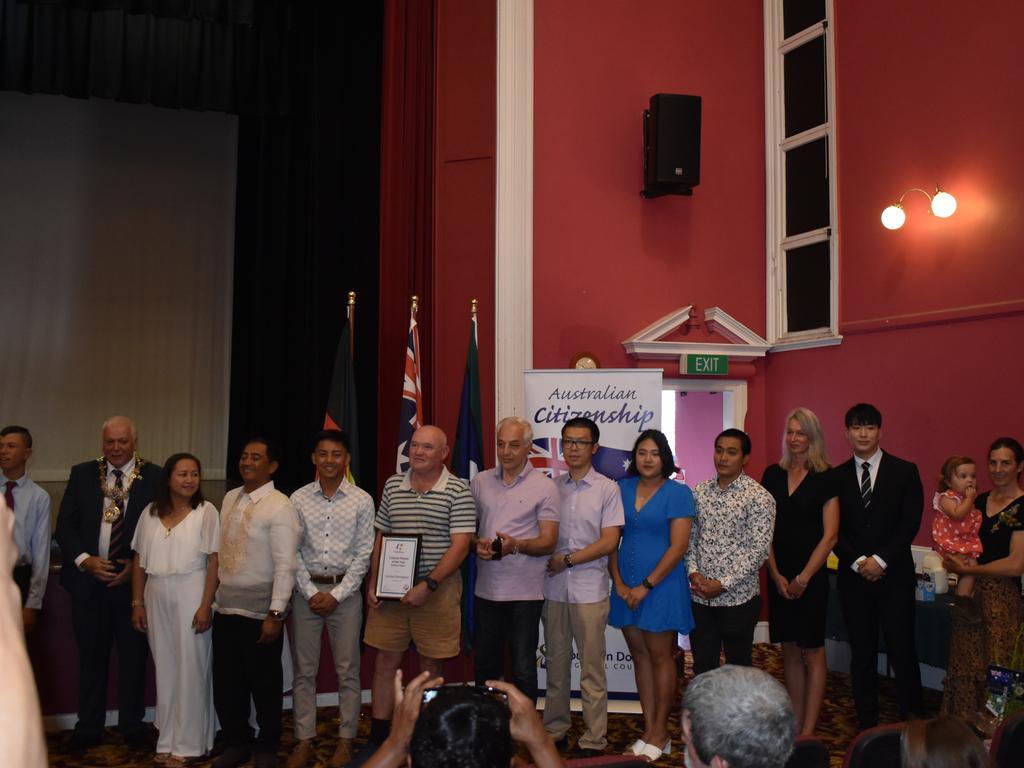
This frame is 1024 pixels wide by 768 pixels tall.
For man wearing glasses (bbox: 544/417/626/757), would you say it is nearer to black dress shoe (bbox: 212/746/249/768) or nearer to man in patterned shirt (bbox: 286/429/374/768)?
man in patterned shirt (bbox: 286/429/374/768)

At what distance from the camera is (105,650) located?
4.48m

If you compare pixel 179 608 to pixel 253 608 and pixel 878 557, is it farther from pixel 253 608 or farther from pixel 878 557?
pixel 878 557

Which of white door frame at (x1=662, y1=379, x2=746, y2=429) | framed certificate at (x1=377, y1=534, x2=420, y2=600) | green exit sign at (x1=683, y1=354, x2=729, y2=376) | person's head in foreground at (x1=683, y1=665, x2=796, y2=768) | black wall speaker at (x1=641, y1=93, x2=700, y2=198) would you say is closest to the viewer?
person's head in foreground at (x1=683, y1=665, x2=796, y2=768)

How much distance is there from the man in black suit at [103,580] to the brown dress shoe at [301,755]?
81 cm

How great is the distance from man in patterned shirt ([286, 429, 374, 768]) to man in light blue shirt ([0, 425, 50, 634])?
1193 millimetres

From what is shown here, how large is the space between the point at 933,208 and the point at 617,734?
3.60 meters

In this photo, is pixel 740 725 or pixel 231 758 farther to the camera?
pixel 231 758

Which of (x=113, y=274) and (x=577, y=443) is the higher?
(x=113, y=274)

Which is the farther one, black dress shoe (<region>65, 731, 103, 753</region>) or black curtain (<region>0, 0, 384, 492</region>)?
black curtain (<region>0, 0, 384, 492</region>)

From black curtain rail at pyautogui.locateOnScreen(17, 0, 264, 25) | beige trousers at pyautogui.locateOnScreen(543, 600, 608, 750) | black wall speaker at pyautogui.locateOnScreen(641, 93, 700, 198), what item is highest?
black curtain rail at pyautogui.locateOnScreen(17, 0, 264, 25)

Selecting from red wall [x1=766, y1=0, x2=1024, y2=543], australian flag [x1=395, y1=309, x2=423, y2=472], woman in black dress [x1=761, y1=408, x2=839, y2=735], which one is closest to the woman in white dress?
australian flag [x1=395, y1=309, x2=423, y2=472]

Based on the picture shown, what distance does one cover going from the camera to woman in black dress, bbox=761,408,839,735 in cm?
439

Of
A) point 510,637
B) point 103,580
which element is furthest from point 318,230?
point 510,637

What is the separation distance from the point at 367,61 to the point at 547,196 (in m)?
2.25
